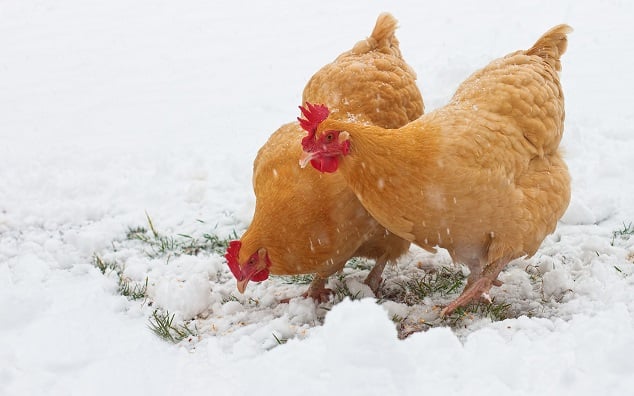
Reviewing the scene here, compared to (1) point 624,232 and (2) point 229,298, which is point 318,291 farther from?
(1) point 624,232

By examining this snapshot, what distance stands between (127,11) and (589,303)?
8.60 metres

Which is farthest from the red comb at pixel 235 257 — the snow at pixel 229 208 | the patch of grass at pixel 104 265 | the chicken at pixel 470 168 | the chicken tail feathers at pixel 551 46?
the chicken tail feathers at pixel 551 46

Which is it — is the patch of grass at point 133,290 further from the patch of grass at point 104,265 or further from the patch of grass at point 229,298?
the patch of grass at point 229,298

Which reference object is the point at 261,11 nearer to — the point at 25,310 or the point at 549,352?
the point at 25,310

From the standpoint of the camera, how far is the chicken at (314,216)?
3422 mm

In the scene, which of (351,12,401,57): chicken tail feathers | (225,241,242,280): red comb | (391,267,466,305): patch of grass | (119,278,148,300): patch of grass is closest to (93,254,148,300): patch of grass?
(119,278,148,300): patch of grass

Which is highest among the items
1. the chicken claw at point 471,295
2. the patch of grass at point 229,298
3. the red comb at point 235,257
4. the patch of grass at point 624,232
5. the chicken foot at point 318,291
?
the red comb at point 235,257

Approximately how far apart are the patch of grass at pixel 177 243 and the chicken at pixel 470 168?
5.85ft

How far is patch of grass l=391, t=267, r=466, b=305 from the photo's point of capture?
3832 millimetres

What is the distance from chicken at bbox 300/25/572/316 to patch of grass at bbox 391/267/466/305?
286 millimetres

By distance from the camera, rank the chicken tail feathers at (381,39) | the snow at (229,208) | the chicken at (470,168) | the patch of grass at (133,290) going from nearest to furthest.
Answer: the snow at (229,208), the chicken at (470,168), the patch of grass at (133,290), the chicken tail feathers at (381,39)

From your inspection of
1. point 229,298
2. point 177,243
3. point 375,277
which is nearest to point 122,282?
point 177,243

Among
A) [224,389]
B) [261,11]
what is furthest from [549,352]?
[261,11]

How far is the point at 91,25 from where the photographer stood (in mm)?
9391
